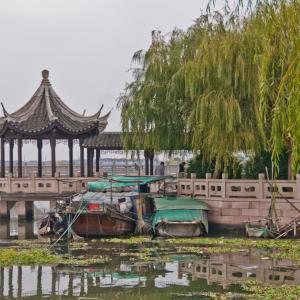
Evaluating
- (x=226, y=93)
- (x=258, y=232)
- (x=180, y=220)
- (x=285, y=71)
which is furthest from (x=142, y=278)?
(x=226, y=93)

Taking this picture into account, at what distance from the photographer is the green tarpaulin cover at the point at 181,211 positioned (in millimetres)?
18609

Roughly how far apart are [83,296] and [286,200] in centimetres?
859

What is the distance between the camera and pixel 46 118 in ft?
80.1

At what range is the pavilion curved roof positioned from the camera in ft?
77.7

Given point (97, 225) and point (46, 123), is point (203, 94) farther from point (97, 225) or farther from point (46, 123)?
point (46, 123)

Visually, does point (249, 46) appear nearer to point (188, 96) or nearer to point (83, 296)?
point (188, 96)

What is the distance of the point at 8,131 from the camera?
79.6 ft

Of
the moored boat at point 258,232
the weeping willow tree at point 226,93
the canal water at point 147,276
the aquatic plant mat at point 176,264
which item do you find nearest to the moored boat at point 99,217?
the aquatic plant mat at point 176,264

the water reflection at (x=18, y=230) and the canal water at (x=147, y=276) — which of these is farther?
the water reflection at (x=18, y=230)

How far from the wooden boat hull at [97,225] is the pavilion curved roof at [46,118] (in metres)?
5.90

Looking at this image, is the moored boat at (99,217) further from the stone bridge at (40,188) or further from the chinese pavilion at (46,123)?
the chinese pavilion at (46,123)

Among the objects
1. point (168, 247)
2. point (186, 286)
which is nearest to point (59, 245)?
point (168, 247)

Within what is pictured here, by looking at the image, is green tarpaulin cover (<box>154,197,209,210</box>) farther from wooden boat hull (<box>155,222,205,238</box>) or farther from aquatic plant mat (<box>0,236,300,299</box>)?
aquatic plant mat (<box>0,236,300,299</box>)

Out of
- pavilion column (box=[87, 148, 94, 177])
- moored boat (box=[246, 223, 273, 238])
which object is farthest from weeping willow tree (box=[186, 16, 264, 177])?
pavilion column (box=[87, 148, 94, 177])
